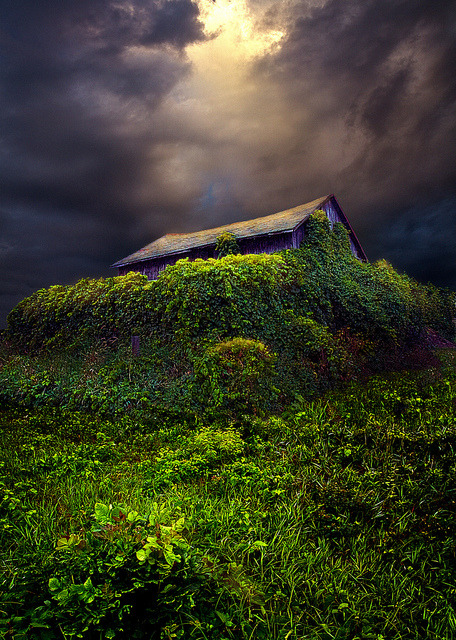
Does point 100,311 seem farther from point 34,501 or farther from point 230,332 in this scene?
point 34,501

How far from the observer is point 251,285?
9.80 metres

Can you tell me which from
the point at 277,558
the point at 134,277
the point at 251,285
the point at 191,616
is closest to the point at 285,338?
the point at 251,285

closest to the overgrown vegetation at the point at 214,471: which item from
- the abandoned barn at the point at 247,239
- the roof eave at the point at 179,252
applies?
the roof eave at the point at 179,252

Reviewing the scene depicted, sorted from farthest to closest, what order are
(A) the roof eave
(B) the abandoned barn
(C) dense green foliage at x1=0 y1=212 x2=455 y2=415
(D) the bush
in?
(B) the abandoned barn
(A) the roof eave
(C) dense green foliage at x1=0 y1=212 x2=455 y2=415
(D) the bush

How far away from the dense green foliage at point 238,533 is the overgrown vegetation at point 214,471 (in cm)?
2

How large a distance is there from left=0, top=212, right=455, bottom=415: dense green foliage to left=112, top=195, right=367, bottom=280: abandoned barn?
4.66 metres

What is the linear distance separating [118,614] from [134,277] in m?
9.55

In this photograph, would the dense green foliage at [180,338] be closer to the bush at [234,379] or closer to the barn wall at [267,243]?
the bush at [234,379]

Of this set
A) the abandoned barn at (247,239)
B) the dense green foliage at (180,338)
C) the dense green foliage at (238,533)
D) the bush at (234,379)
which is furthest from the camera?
the abandoned barn at (247,239)

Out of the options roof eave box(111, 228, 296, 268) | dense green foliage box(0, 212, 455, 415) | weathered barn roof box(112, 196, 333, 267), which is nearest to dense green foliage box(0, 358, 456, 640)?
dense green foliage box(0, 212, 455, 415)

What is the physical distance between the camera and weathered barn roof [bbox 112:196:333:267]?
717 inches

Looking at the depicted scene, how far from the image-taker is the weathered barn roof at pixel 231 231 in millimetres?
18219

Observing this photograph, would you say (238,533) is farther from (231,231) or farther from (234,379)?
(231,231)

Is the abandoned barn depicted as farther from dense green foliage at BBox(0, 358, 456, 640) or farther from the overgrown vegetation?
dense green foliage at BBox(0, 358, 456, 640)
